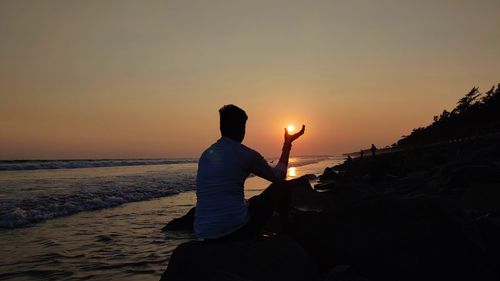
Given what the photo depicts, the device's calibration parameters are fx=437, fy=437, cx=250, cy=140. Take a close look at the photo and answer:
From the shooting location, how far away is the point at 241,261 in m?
4.68

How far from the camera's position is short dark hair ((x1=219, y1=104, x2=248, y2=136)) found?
5.03m

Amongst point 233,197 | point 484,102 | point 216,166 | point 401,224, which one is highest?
point 484,102

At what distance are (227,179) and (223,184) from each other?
0.23 ft

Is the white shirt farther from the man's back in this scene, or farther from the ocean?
the ocean

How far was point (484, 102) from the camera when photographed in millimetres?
50281

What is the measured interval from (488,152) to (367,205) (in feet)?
69.4

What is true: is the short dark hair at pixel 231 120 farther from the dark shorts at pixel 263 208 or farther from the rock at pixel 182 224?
the rock at pixel 182 224

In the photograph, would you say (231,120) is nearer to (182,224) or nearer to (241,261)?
(241,261)

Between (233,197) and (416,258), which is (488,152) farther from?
(233,197)

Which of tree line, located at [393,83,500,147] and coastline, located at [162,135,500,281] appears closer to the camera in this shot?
coastline, located at [162,135,500,281]

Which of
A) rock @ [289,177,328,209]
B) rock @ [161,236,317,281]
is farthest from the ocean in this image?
rock @ [289,177,328,209]

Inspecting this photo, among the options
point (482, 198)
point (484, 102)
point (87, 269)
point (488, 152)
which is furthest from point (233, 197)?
point (484, 102)

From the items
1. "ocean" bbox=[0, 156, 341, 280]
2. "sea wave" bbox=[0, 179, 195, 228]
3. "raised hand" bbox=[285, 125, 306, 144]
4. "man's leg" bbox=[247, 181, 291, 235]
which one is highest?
"raised hand" bbox=[285, 125, 306, 144]

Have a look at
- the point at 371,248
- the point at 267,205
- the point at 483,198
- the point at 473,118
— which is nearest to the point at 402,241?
the point at 371,248
